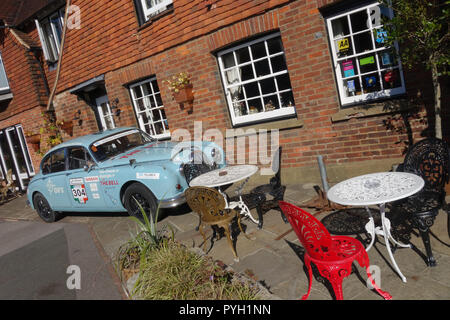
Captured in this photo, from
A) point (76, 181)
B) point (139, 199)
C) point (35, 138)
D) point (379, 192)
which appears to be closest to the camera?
point (379, 192)

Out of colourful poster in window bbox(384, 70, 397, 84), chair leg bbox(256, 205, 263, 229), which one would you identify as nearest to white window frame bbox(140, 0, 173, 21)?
colourful poster in window bbox(384, 70, 397, 84)

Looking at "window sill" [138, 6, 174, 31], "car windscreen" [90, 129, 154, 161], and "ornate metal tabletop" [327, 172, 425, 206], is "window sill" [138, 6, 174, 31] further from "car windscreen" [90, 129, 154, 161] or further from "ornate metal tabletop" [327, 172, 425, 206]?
"ornate metal tabletop" [327, 172, 425, 206]

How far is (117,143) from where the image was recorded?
665 centimetres

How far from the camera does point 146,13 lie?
8227 mm

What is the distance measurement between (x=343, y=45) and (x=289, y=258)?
382 centimetres

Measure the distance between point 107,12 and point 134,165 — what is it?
5300 millimetres

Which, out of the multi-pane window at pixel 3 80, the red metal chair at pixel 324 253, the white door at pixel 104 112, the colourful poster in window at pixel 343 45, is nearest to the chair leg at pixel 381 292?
the red metal chair at pixel 324 253

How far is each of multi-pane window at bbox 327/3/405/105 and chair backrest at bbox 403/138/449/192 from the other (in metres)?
1.90

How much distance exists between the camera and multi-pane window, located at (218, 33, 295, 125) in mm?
6461

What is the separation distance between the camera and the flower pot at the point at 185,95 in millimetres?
7340

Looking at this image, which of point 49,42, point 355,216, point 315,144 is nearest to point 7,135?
point 49,42

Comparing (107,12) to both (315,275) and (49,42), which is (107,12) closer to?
(49,42)

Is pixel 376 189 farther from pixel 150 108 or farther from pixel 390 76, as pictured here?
pixel 150 108

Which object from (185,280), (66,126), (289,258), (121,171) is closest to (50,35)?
(66,126)
